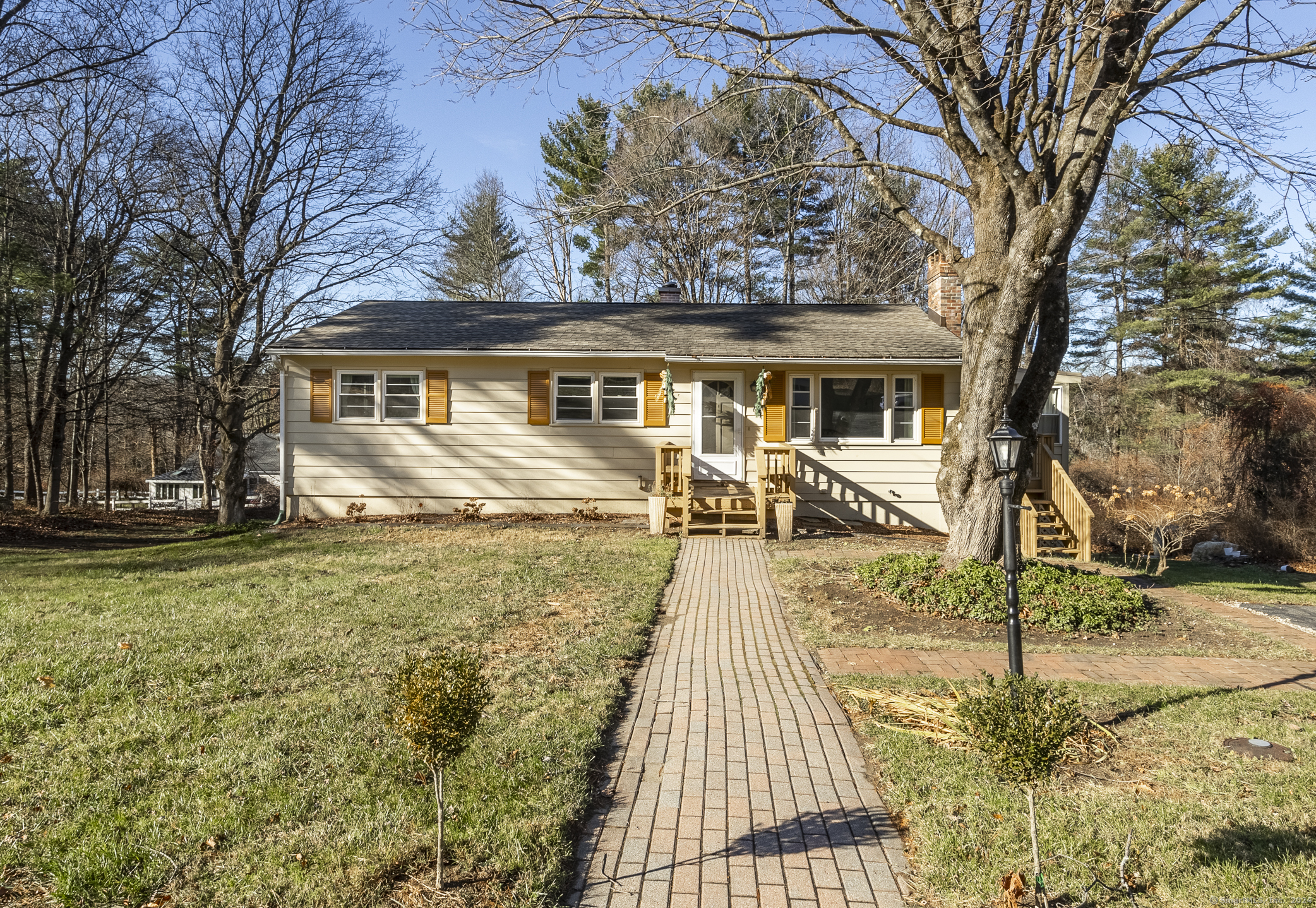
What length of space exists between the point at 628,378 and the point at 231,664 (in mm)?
9339

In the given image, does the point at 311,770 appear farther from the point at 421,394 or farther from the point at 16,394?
the point at 16,394

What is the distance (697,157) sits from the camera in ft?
64.9

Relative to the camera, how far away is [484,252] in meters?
27.3

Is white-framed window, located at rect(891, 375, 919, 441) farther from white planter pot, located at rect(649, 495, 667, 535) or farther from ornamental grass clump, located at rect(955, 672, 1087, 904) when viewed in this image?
ornamental grass clump, located at rect(955, 672, 1087, 904)

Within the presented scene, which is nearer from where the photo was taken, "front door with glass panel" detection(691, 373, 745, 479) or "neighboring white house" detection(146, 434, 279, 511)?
"front door with glass panel" detection(691, 373, 745, 479)

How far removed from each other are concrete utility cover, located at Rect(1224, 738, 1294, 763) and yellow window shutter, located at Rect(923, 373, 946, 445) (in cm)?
934

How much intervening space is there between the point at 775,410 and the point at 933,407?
3.05 metres

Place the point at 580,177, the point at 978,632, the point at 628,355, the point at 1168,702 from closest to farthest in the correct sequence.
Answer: the point at 1168,702 < the point at 978,632 < the point at 628,355 < the point at 580,177

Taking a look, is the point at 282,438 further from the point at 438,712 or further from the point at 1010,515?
the point at 1010,515

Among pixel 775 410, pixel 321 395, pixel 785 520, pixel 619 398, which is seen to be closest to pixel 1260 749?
pixel 785 520

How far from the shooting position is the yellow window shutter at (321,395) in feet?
43.2

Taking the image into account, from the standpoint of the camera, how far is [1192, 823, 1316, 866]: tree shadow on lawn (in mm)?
2863

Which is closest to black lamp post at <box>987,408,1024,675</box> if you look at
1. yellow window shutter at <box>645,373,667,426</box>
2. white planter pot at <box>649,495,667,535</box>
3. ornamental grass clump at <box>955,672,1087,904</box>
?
ornamental grass clump at <box>955,672,1087,904</box>

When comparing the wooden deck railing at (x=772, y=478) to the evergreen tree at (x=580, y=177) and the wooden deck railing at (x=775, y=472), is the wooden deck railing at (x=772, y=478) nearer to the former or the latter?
the wooden deck railing at (x=775, y=472)
